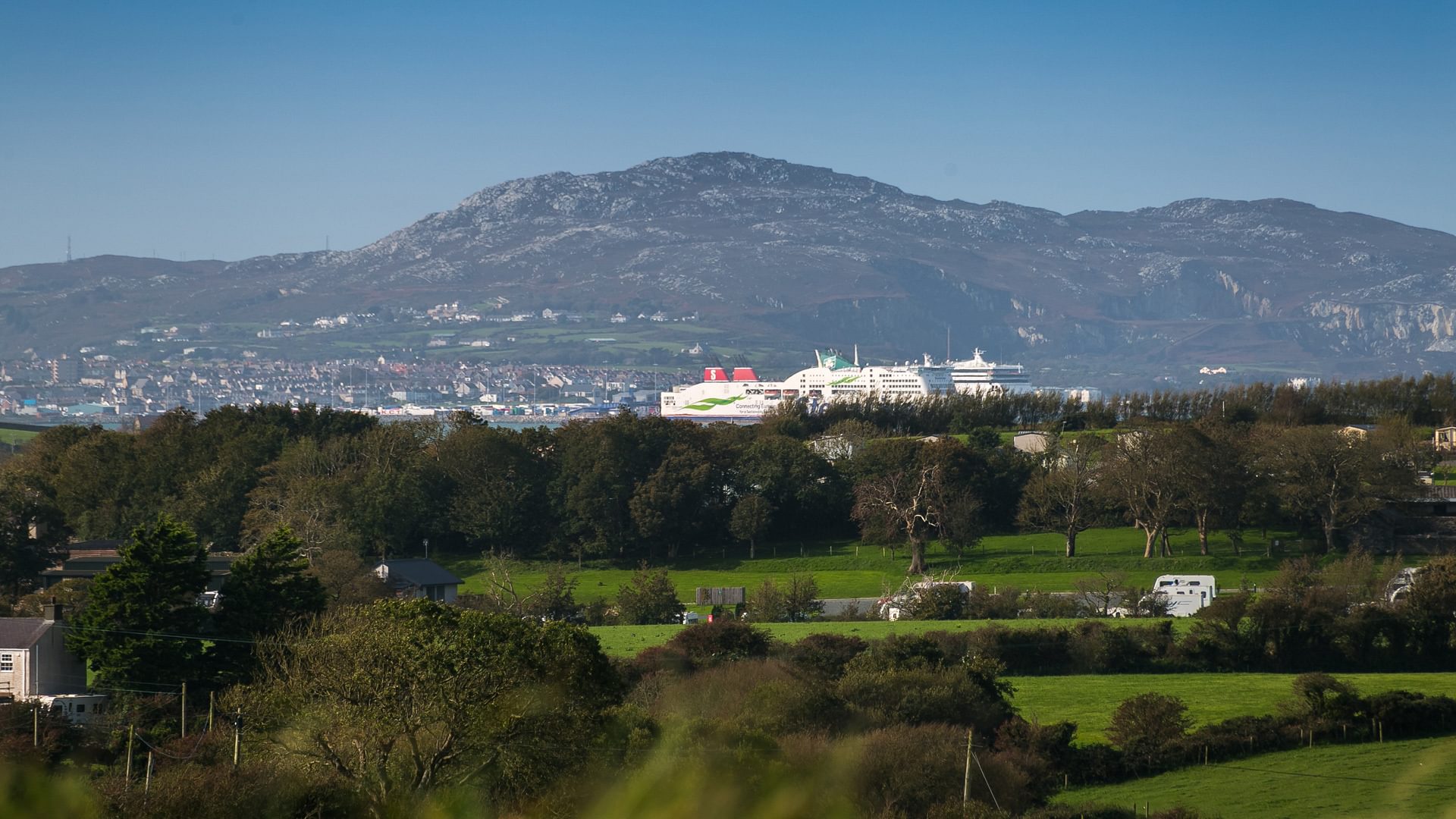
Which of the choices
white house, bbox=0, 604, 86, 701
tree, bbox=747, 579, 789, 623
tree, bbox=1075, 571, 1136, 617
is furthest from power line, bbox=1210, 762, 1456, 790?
white house, bbox=0, 604, 86, 701

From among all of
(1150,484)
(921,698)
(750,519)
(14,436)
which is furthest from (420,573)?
(14,436)

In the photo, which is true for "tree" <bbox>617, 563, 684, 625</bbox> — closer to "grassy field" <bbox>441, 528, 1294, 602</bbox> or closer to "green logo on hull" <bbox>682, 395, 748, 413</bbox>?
"grassy field" <bbox>441, 528, 1294, 602</bbox>

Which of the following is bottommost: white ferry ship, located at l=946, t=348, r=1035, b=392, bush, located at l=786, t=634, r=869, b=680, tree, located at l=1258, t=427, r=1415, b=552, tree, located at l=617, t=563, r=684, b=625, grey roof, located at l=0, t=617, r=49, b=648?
tree, located at l=617, t=563, r=684, b=625

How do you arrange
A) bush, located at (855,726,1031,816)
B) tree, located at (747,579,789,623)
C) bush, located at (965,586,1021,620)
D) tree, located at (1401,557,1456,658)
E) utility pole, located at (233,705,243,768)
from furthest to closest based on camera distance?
tree, located at (747,579,789,623) < bush, located at (965,586,1021,620) < tree, located at (1401,557,1456,658) < utility pole, located at (233,705,243,768) < bush, located at (855,726,1031,816)

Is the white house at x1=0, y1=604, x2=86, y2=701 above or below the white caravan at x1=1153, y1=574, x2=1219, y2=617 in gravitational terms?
above

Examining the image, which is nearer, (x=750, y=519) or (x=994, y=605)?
(x=994, y=605)

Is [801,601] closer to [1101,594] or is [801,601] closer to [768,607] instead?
[768,607]
